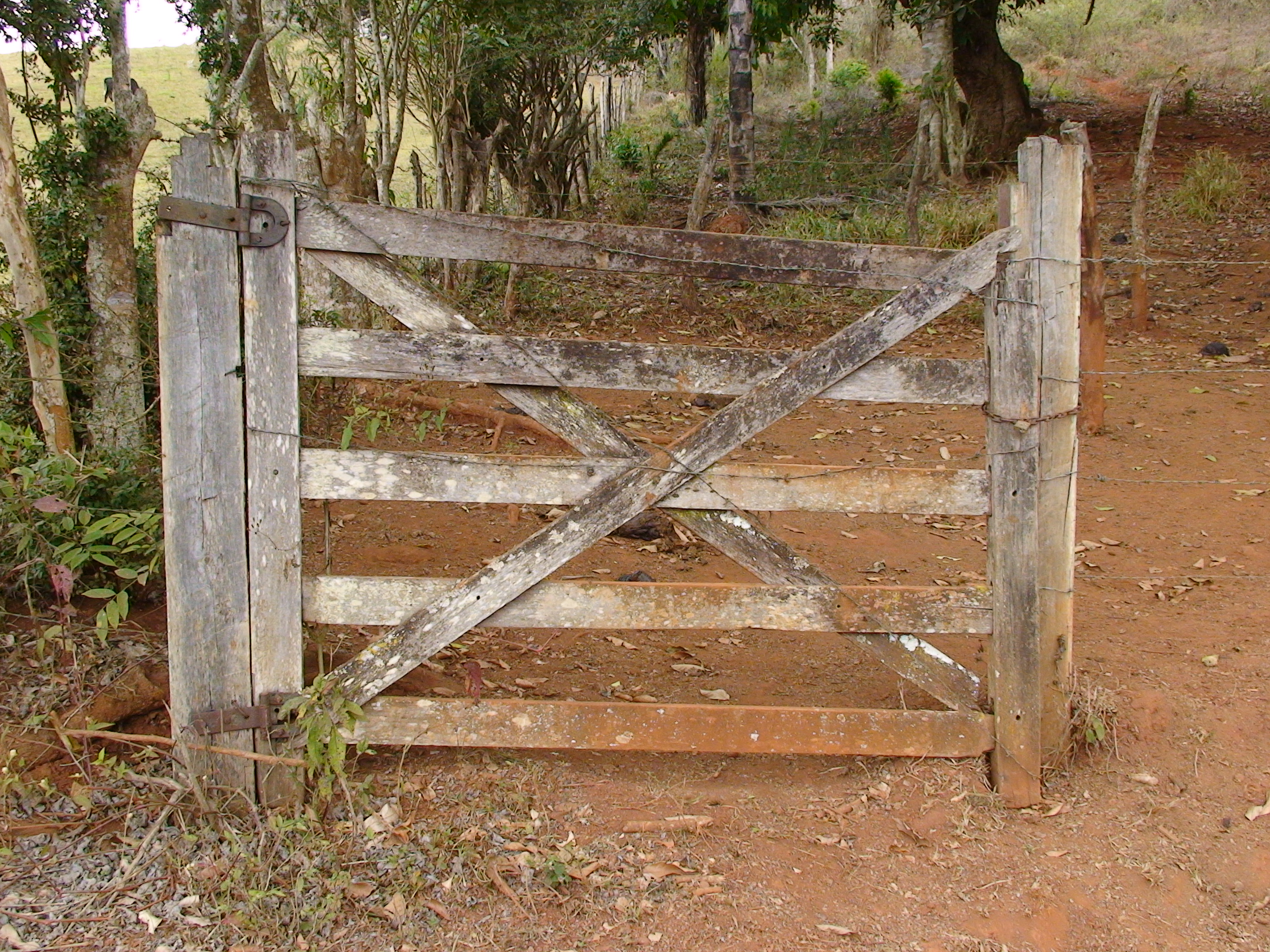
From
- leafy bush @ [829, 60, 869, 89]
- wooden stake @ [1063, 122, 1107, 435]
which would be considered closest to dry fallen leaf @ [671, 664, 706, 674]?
wooden stake @ [1063, 122, 1107, 435]

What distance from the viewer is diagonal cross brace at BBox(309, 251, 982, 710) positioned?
311 cm

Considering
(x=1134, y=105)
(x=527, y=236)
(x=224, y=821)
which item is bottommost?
(x=224, y=821)

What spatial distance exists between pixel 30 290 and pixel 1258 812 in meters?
5.05

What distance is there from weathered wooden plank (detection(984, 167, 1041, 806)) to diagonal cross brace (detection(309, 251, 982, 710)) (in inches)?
6.0

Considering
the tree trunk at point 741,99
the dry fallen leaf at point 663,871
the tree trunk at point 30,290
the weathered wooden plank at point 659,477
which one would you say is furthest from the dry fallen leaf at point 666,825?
the tree trunk at point 741,99

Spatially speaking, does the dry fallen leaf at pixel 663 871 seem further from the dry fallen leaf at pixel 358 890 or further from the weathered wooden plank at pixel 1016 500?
the weathered wooden plank at pixel 1016 500

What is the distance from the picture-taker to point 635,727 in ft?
11.1

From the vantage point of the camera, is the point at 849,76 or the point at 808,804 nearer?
the point at 808,804

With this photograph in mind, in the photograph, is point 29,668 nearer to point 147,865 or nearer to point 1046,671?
point 147,865

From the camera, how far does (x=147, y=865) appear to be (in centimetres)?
308

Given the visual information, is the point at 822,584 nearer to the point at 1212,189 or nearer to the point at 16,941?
the point at 16,941

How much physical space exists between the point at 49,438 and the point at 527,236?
2.59 m

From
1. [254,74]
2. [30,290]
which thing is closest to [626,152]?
[254,74]

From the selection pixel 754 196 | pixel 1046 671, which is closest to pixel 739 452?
pixel 1046 671
